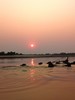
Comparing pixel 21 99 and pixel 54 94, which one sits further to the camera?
pixel 54 94

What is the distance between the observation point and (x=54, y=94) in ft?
51.6

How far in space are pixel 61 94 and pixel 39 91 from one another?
186cm

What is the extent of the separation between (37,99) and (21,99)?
2.88ft

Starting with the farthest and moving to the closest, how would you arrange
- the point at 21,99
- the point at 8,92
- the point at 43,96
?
the point at 8,92, the point at 43,96, the point at 21,99

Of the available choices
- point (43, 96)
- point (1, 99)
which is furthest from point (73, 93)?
point (1, 99)

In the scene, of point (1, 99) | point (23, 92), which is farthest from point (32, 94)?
point (1, 99)

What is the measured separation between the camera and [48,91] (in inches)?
663

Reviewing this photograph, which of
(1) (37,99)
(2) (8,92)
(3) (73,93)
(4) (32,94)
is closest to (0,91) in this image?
(2) (8,92)

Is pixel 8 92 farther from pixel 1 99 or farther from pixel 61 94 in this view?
pixel 61 94

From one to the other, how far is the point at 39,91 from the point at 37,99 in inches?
106

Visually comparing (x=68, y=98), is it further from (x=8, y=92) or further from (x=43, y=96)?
(x=8, y=92)

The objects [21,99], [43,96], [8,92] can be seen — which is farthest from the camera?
[8,92]

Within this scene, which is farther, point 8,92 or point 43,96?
point 8,92

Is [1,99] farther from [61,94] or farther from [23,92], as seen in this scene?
[61,94]
